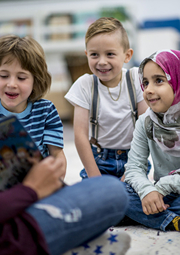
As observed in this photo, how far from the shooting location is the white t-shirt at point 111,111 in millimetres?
1161

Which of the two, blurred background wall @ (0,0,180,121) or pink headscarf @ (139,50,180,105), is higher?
blurred background wall @ (0,0,180,121)

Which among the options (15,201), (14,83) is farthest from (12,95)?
(15,201)

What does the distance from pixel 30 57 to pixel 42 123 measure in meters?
0.20

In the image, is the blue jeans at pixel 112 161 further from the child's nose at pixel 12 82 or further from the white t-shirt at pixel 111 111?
the child's nose at pixel 12 82

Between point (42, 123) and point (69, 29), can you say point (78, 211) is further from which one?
point (69, 29)

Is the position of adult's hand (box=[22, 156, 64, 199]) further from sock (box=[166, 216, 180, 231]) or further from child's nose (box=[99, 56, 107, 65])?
child's nose (box=[99, 56, 107, 65])

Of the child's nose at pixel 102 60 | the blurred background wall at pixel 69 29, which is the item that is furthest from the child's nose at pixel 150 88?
the blurred background wall at pixel 69 29

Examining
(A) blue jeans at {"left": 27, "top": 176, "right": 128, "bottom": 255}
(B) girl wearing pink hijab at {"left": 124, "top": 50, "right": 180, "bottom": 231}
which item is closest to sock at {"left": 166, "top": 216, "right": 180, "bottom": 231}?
(B) girl wearing pink hijab at {"left": 124, "top": 50, "right": 180, "bottom": 231}

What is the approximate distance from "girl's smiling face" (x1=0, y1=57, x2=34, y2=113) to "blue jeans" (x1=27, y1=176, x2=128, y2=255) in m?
0.39

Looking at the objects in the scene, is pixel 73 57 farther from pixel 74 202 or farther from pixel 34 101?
pixel 74 202

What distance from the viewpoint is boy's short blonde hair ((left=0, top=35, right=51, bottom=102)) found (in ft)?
2.88

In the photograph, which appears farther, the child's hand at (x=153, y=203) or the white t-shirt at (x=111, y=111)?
the white t-shirt at (x=111, y=111)

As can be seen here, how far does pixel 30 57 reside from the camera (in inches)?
35.4

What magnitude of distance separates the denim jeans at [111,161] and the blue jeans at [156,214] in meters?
0.21
